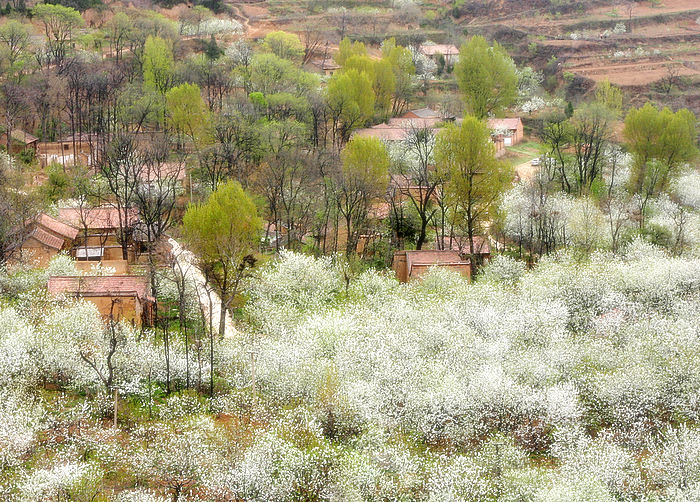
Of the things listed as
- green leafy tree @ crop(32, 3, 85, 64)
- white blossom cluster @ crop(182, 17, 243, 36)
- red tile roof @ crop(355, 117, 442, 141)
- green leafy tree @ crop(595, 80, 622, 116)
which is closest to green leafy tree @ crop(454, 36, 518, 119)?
red tile roof @ crop(355, 117, 442, 141)

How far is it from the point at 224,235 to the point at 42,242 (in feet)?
43.0

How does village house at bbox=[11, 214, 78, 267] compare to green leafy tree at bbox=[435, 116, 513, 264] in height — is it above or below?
below

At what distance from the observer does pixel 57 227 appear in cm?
4934

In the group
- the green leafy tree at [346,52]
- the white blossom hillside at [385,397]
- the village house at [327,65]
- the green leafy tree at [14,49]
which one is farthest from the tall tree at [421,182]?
the green leafy tree at [14,49]

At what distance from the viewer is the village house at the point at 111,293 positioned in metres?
40.0

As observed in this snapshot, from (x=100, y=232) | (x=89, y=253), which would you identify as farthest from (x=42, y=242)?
(x=100, y=232)

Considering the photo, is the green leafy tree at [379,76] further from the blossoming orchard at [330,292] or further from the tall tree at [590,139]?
the tall tree at [590,139]

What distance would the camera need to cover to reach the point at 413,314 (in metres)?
39.3

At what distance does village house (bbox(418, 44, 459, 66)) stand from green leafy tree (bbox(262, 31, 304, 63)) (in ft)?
56.9

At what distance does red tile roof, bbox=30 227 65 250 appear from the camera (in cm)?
4760

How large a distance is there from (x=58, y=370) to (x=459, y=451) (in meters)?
16.5

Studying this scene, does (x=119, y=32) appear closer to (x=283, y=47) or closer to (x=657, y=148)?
(x=283, y=47)

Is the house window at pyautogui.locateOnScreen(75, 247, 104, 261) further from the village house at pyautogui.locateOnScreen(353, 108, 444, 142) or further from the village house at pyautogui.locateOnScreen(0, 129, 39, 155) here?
the village house at pyautogui.locateOnScreen(353, 108, 444, 142)

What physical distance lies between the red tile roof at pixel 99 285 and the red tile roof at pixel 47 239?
7.08 metres
